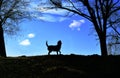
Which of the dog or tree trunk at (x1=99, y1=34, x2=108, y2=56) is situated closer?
the dog

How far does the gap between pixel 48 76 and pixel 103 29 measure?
35.4ft

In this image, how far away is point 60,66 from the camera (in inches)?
861

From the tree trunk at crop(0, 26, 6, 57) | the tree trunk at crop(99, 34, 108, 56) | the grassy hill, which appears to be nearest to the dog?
the grassy hill

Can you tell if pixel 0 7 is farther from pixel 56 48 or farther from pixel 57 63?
pixel 57 63

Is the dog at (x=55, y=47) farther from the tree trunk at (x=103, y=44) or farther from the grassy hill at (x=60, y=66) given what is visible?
the tree trunk at (x=103, y=44)

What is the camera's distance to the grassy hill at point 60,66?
20.8 metres

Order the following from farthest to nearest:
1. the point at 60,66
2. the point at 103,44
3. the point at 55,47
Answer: the point at 103,44 < the point at 55,47 < the point at 60,66

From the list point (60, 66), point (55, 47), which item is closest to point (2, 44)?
point (55, 47)

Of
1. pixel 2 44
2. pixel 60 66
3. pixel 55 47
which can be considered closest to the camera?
pixel 60 66

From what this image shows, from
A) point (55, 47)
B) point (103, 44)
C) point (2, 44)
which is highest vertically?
point (2, 44)

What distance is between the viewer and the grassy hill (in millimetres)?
20844

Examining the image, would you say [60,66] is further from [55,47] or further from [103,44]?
[103,44]

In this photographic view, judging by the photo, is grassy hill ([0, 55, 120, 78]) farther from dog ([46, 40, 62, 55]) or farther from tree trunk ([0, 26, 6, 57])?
tree trunk ([0, 26, 6, 57])

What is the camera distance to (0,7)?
99.0 ft
